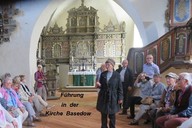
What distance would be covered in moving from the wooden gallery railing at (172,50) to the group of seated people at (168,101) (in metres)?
1.06

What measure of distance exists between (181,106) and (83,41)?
10223mm

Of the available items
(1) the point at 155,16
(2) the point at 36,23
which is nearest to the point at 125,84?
(1) the point at 155,16

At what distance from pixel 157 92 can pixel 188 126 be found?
2032 mm

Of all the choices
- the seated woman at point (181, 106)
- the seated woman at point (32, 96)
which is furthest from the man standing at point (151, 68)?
the seated woman at point (32, 96)

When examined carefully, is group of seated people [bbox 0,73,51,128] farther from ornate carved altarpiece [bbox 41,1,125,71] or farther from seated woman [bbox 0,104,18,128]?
ornate carved altarpiece [bbox 41,1,125,71]

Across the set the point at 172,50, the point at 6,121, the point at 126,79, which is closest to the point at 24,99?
the point at 6,121

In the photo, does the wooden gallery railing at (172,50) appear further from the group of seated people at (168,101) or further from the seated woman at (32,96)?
the seated woman at (32,96)

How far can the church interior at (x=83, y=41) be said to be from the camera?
6.18 m

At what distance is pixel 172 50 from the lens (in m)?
6.36

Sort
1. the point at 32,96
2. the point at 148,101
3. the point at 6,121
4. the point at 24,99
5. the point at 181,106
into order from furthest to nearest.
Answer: the point at 32,96 < the point at 24,99 < the point at 148,101 < the point at 181,106 < the point at 6,121

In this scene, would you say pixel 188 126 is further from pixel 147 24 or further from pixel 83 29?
pixel 83 29

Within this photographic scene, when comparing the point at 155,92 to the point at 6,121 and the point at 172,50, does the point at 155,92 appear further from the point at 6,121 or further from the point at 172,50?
the point at 6,121

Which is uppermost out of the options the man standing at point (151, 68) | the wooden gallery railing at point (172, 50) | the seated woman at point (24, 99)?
the wooden gallery railing at point (172, 50)

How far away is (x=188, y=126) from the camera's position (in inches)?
114
